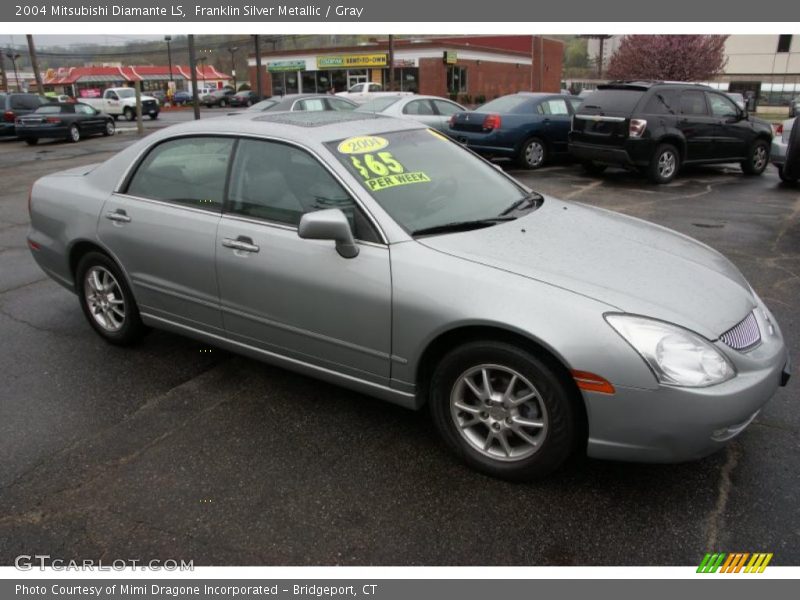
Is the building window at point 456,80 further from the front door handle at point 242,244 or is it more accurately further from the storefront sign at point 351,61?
the front door handle at point 242,244

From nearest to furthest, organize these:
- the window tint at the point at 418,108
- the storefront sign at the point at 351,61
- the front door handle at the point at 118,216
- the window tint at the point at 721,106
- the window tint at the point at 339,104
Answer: the front door handle at the point at 118,216 → the window tint at the point at 721,106 → the window tint at the point at 418,108 → the window tint at the point at 339,104 → the storefront sign at the point at 351,61

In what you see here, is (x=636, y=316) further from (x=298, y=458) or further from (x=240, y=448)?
(x=240, y=448)

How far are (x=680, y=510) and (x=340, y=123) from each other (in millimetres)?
2669

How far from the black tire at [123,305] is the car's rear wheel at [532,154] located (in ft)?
32.0

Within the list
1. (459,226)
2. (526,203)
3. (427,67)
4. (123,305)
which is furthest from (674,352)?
(427,67)

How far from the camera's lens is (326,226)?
9.79ft

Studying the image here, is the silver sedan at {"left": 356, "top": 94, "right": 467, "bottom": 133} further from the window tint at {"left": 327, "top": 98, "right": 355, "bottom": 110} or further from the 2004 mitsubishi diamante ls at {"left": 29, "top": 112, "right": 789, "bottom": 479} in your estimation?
the 2004 mitsubishi diamante ls at {"left": 29, "top": 112, "right": 789, "bottom": 479}

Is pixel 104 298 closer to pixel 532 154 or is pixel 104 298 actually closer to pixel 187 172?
pixel 187 172

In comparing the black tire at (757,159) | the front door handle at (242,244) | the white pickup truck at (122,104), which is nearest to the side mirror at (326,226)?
the front door handle at (242,244)

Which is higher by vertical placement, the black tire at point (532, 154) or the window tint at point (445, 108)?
the window tint at point (445, 108)

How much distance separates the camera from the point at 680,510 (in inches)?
109

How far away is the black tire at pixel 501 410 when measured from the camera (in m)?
2.72

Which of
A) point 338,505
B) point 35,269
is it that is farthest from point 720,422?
point 35,269
